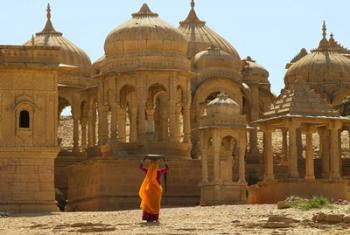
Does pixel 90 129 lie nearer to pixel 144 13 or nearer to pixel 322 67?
pixel 144 13

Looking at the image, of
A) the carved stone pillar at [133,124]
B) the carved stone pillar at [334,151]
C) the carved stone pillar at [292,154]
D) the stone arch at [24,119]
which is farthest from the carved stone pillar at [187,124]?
the stone arch at [24,119]

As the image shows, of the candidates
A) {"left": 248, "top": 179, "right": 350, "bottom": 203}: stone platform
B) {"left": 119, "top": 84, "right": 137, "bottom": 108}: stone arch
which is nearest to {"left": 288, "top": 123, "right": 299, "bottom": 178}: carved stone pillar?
{"left": 248, "top": 179, "right": 350, "bottom": 203}: stone platform

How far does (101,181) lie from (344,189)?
8.02 metres

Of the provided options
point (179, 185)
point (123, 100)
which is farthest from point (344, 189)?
point (123, 100)

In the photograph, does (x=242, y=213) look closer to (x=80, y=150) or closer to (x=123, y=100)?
(x=123, y=100)

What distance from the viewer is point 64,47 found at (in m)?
50.6

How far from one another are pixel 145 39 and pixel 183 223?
16780 millimetres

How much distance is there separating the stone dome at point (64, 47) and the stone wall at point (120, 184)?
6164 mm

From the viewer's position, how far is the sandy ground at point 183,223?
27312mm

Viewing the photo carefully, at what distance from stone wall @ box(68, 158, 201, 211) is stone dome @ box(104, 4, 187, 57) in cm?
403

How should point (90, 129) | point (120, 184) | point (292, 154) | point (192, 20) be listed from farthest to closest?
1. point (192, 20)
2. point (90, 129)
3. point (120, 184)
4. point (292, 154)

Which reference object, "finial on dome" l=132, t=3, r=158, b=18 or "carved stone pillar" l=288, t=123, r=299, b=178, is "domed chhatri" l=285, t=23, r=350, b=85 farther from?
"carved stone pillar" l=288, t=123, r=299, b=178

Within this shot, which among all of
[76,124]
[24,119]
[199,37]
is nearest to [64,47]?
[76,124]

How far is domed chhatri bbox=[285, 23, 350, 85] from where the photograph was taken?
51594 millimetres
